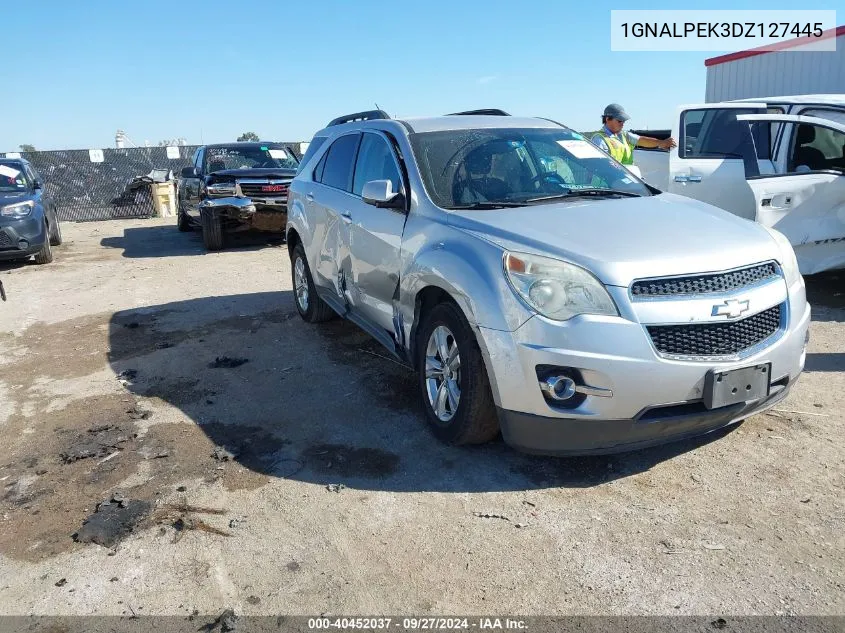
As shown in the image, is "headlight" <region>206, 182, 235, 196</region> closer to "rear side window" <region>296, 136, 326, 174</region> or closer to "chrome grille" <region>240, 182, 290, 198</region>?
"chrome grille" <region>240, 182, 290, 198</region>

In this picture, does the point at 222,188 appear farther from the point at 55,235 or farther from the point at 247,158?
the point at 55,235

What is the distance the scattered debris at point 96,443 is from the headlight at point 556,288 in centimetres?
263

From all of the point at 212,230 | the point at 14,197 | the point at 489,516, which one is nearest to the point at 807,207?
the point at 489,516

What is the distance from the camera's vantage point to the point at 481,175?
14.4 ft

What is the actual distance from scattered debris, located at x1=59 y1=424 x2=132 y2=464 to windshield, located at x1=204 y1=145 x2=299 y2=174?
29.4 feet

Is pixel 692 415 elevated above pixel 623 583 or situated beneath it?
elevated above

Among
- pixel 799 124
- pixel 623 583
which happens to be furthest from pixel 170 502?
pixel 799 124

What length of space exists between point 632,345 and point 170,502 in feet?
7.79

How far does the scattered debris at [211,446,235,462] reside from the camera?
3.99m

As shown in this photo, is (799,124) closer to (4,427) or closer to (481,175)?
(481,175)

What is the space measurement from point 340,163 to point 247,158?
317 inches

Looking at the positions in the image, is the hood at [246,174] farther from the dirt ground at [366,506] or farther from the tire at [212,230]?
the dirt ground at [366,506]

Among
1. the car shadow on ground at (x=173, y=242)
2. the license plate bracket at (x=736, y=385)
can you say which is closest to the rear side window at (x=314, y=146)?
the license plate bracket at (x=736, y=385)

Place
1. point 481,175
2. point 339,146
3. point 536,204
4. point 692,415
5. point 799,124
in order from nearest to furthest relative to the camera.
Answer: point 692,415
point 536,204
point 481,175
point 339,146
point 799,124
